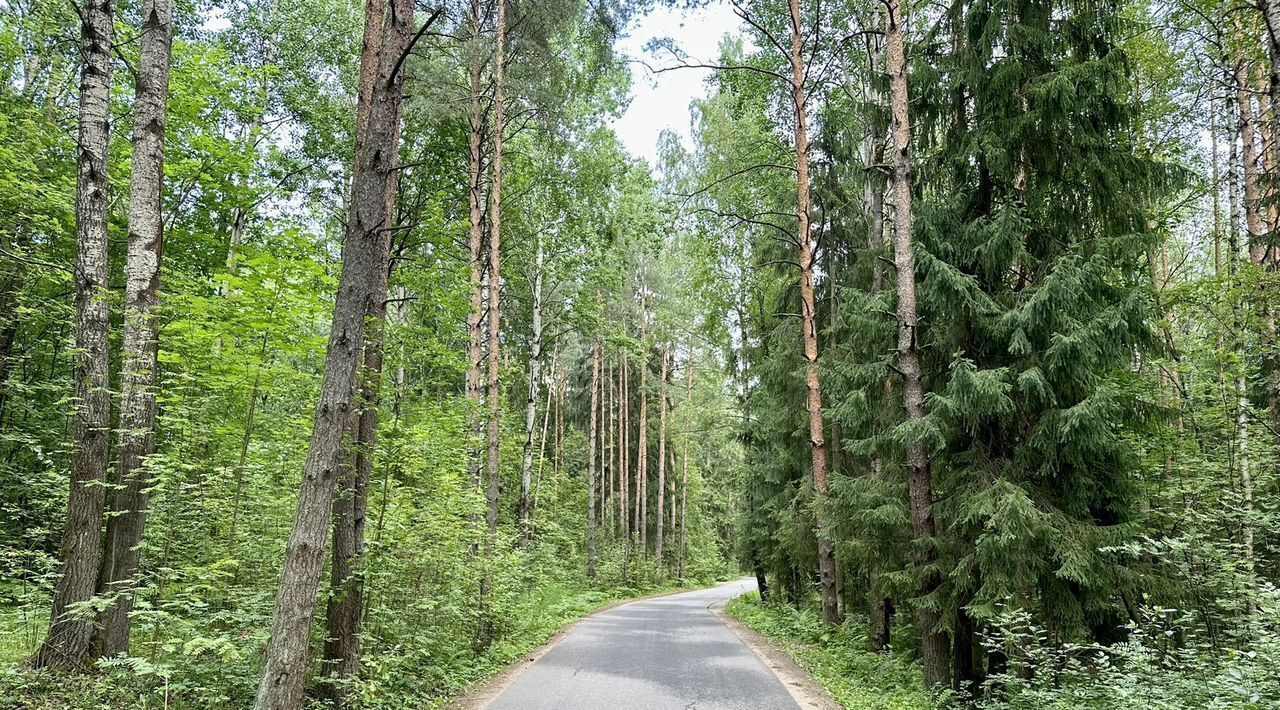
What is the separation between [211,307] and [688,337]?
83.8 feet

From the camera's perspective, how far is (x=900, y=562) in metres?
7.97

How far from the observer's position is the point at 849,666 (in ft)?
28.3

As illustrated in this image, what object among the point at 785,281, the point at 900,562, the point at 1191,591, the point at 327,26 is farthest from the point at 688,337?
the point at 1191,591

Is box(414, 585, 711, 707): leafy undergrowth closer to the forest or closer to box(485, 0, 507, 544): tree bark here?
the forest

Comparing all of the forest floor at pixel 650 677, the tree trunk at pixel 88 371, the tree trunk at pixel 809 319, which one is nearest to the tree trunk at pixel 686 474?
the forest floor at pixel 650 677

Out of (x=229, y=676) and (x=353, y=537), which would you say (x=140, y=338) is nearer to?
(x=353, y=537)

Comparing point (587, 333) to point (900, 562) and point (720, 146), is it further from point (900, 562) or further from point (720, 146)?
point (900, 562)

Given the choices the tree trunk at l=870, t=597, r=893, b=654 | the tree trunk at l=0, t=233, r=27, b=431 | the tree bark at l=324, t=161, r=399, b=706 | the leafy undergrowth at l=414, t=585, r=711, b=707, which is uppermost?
the tree trunk at l=0, t=233, r=27, b=431

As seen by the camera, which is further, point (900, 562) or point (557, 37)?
point (557, 37)

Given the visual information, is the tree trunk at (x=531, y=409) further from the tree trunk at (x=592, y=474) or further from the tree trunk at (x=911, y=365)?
the tree trunk at (x=911, y=365)

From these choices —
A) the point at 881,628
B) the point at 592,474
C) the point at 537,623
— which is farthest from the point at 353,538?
the point at 592,474

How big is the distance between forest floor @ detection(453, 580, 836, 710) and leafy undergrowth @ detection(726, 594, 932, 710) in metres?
0.33

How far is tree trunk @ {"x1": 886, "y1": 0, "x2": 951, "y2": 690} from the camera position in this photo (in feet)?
22.2

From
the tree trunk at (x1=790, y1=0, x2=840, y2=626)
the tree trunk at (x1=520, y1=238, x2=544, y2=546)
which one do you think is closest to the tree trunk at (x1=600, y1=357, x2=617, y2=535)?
the tree trunk at (x1=520, y1=238, x2=544, y2=546)
